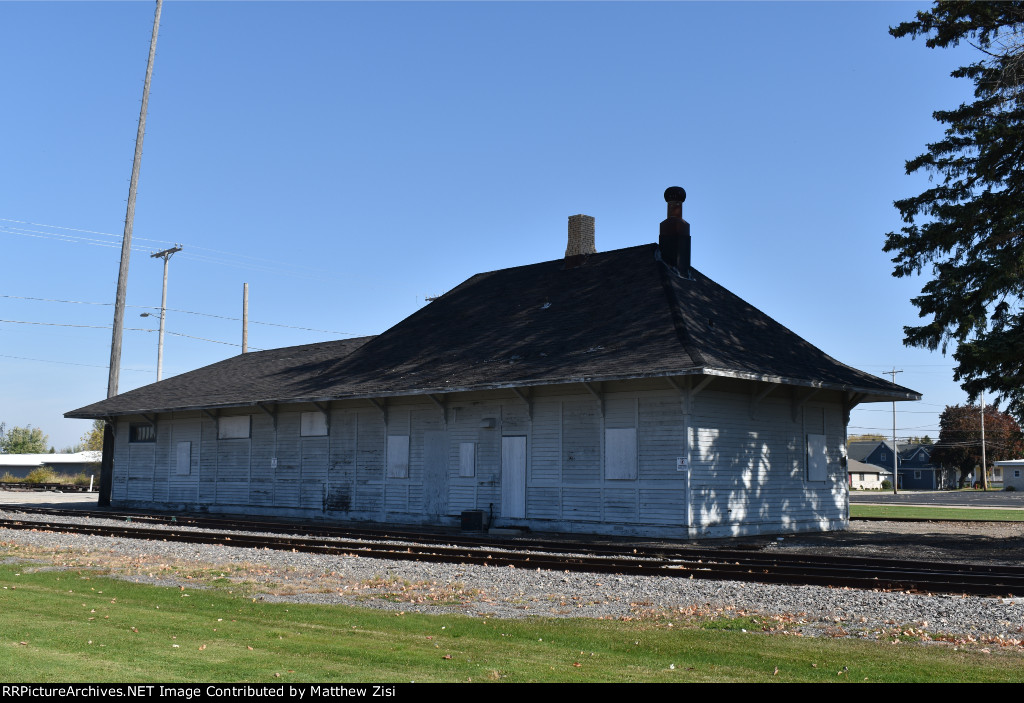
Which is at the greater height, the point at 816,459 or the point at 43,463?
the point at 43,463

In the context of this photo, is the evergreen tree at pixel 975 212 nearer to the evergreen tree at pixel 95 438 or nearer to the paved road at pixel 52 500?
the paved road at pixel 52 500

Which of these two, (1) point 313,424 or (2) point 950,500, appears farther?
(2) point 950,500

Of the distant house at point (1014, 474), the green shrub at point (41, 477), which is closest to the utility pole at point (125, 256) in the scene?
the green shrub at point (41, 477)

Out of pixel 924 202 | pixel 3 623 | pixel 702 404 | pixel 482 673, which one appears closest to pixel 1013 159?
pixel 924 202

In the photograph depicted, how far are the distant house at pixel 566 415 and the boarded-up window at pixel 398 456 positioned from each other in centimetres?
5

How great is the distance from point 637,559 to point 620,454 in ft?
21.2

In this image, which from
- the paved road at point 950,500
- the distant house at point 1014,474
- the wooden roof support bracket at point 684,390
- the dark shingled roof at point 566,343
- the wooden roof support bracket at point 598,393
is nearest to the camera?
the wooden roof support bracket at point 684,390

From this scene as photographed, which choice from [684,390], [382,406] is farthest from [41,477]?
[684,390]

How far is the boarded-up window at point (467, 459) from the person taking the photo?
25859 mm

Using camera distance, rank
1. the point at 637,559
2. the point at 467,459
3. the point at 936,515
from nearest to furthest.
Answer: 1. the point at 637,559
2. the point at 467,459
3. the point at 936,515

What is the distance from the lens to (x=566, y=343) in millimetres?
25109

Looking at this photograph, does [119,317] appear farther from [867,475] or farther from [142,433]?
[867,475]

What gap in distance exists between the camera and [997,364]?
21.9 metres
